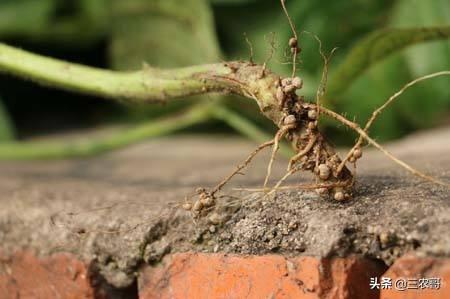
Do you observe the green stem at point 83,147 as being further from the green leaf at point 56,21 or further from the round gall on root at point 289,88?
the round gall on root at point 289,88

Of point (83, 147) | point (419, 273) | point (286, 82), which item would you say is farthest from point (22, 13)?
point (419, 273)

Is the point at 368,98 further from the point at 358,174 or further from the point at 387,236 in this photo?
the point at 387,236

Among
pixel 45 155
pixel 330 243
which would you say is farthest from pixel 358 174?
pixel 45 155

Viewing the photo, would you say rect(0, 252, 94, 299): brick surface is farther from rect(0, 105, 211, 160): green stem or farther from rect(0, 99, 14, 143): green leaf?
rect(0, 99, 14, 143): green leaf

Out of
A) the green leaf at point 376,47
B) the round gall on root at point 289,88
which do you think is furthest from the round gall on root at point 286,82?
the green leaf at point 376,47

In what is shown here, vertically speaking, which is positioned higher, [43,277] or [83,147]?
[83,147]

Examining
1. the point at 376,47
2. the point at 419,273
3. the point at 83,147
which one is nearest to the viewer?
the point at 419,273

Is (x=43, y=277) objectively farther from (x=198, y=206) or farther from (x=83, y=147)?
(x=83, y=147)

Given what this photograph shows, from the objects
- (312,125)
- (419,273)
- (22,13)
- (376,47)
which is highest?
(22,13)

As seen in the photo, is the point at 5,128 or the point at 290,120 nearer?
the point at 290,120
